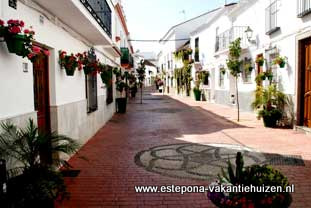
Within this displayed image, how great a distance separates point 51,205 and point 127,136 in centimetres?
606

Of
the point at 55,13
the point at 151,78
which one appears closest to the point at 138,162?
the point at 55,13

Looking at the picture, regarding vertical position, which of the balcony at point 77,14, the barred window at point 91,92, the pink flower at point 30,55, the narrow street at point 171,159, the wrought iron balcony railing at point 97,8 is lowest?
the narrow street at point 171,159

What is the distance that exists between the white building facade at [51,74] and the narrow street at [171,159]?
0.97 meters

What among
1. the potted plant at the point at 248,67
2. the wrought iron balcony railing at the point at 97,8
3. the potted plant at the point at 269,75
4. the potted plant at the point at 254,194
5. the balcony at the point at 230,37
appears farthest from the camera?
the balcony at the point at 230,37

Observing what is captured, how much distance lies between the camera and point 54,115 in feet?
19.5

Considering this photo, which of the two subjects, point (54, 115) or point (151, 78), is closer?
point (54, 115)

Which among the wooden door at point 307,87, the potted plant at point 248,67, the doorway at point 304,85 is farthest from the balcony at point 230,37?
the wooden door at point 307,87

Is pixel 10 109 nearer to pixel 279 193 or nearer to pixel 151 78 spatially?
pixel 279 193

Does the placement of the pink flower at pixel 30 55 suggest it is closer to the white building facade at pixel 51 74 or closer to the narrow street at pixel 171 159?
the white building facade at pixel 51 74

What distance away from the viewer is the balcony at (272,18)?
10.9 meters

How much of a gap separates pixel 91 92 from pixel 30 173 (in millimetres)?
6728

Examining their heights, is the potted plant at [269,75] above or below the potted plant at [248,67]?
below

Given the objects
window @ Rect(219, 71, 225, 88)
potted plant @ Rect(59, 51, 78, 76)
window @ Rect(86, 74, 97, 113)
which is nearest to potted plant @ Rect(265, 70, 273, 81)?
window @ Rect(86, 74, 97, 113)

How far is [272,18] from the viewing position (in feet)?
36.8
